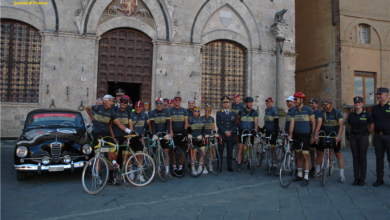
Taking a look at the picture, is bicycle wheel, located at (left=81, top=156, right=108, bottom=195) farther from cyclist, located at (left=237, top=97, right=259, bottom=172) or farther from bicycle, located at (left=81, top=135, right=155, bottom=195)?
cyclist, located at (left=237, top=97, right=259, bottom=172)

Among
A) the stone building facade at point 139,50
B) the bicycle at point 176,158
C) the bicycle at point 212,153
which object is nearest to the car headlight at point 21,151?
the bicycle at point 176,158

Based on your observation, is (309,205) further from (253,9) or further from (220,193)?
(253,9)

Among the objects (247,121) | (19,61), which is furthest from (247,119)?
(19,61)

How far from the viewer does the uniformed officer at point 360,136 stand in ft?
20.4

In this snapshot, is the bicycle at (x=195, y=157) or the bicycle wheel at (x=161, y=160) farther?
the bicycle at (x=195, y=157)

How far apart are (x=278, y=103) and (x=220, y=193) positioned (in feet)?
30.9

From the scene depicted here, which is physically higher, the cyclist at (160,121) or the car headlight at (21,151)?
the cyclist at (160,121)

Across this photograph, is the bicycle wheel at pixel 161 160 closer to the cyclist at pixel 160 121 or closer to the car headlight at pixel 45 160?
the cyclist at pixel 160 121

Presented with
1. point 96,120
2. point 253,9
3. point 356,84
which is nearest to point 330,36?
point 356,84

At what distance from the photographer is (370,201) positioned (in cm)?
510

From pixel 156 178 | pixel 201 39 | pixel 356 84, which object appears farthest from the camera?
pixel 356 84

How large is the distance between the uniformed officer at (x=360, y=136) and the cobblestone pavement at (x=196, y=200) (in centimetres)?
31

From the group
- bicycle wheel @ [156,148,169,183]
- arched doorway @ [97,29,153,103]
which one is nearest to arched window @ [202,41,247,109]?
Result: arched doorway @ [97,29,153,103]

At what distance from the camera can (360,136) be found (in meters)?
6.31
